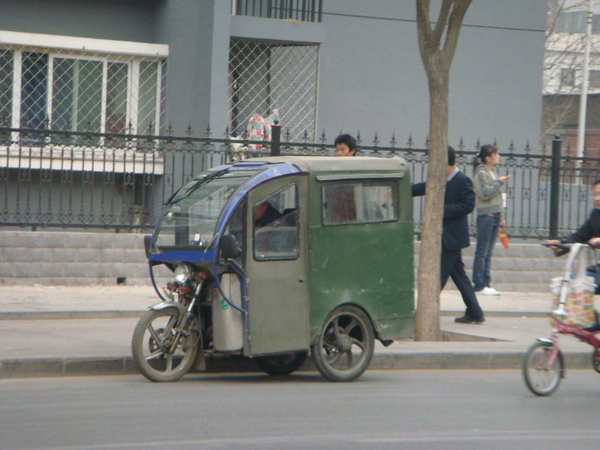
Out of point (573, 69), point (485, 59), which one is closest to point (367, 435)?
point (485, 59)

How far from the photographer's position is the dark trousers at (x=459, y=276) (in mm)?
10750

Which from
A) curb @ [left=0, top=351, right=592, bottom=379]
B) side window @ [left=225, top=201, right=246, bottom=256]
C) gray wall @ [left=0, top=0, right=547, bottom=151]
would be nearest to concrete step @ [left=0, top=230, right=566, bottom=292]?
gray wall @ [left=0, top=0, right=547, bottom=151]

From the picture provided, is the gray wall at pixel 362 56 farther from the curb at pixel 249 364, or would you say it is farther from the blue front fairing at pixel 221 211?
the blue front fairing at pixel 221 211

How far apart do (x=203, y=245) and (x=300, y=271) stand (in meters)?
0.79

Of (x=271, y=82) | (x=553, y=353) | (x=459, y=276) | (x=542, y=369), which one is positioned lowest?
(x=542, y=369)

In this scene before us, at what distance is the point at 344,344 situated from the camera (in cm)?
→ 791

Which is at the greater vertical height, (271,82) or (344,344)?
(271,82)

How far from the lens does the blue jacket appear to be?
1064 cm

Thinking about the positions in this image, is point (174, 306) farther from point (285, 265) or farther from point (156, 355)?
point (285, 265)

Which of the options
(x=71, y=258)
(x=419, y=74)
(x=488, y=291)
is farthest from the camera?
(x=419, y=74)

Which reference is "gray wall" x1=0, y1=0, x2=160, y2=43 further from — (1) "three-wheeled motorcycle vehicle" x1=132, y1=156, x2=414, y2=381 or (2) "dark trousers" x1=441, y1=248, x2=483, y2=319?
(1) "three-wheeled motorcycle vehicle" x1=132, y1=156, x2=414, y2=381

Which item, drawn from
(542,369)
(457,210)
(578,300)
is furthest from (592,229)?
(457,210)

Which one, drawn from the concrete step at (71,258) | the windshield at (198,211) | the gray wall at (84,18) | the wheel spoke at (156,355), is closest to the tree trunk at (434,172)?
the windshield at (198,211)

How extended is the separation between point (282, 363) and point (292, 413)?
184 cm
